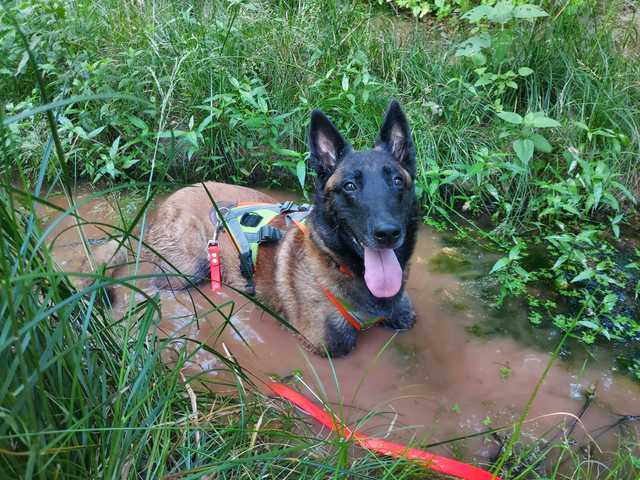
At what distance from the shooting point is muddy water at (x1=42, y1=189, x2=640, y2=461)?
2.61 meters

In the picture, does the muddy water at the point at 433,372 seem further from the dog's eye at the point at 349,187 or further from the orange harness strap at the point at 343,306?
the dog's eye at the point at 349,187

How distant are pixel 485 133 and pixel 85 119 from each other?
12.9ft

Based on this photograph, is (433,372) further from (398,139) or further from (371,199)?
(398,139)

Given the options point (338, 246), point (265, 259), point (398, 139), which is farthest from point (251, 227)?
point (398, 139)

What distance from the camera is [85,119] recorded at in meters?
4.59

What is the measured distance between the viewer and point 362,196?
9.16 ft

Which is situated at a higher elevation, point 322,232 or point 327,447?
point 322,232

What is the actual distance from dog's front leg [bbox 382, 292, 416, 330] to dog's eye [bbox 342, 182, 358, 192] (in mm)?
919

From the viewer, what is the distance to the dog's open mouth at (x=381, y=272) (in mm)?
2895

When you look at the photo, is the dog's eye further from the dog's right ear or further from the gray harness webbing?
the gray harness webbing

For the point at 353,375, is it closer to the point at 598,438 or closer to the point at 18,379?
the point at 598,438

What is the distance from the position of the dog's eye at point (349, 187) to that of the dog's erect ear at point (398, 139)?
0.44m

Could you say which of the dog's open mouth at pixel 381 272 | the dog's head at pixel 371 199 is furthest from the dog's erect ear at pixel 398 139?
the dog's open mouth at pixel 381 272

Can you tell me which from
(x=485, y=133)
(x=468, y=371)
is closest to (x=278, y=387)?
(x=468, y=371)
